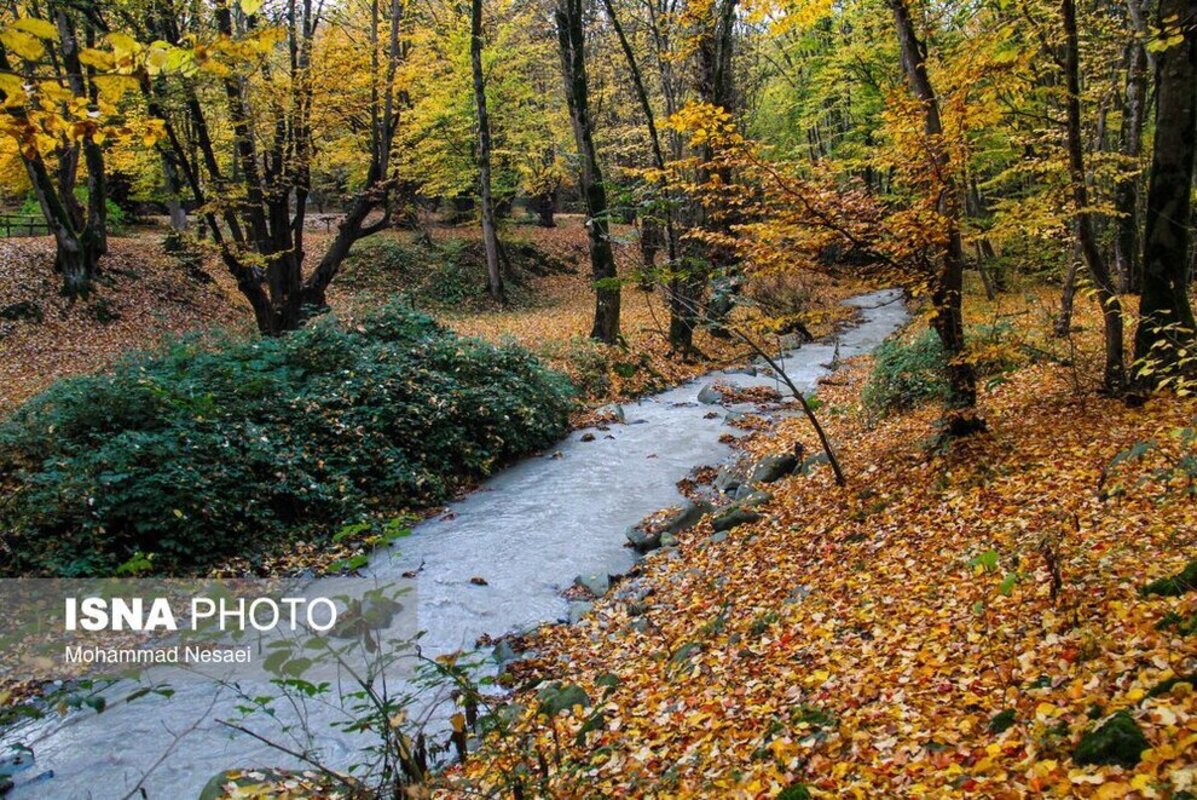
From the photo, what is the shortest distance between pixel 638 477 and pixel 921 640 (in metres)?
6.53

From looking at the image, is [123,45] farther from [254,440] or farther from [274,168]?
[274,168]

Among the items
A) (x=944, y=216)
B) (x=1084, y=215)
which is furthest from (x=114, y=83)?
(x=1084, y=215)

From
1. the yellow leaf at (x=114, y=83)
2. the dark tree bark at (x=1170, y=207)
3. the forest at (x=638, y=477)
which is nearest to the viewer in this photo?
the yellow leaf at (x=114, y=83)

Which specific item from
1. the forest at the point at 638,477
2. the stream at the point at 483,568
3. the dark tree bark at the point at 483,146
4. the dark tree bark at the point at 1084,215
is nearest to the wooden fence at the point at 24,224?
the forest at the point at 638,477

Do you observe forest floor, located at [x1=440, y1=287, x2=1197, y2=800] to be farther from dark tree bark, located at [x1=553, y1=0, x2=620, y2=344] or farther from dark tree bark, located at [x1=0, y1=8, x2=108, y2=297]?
dark tree bark, located at [x1=0, y1=8, x2=108, y2=297]

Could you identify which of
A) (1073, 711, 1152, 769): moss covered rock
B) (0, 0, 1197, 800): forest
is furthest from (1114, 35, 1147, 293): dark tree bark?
(1073, 711, 1152, 769): moss covered rock

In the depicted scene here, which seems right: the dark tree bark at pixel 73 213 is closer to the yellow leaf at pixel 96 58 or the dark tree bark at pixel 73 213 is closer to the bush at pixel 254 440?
the bush at pixel 254 440

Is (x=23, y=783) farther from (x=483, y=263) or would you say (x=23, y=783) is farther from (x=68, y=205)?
(x=483, y=263)

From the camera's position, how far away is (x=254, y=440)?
8945 millimetres

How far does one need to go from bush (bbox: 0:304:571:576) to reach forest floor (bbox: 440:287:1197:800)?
413cm

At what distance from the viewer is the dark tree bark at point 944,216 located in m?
6.35

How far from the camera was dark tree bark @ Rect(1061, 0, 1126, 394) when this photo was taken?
661 centimetres

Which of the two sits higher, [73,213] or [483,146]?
[483,146]

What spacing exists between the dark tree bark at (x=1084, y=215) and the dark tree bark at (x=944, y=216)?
1.06 meters
